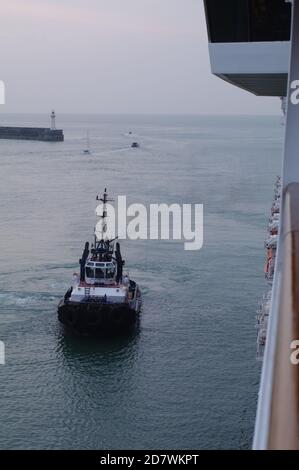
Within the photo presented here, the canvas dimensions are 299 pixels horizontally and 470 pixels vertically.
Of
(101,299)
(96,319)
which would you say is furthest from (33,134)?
(96,319)

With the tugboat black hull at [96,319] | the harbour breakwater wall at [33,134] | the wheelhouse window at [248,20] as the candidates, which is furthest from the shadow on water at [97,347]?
the harbour breakwater wall at [33,134]

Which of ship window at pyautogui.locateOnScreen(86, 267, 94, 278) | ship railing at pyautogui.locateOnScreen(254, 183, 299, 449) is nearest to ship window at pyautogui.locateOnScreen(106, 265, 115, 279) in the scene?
ship window at pyautogui.locateOnScreen(86, 267, 94, 278)

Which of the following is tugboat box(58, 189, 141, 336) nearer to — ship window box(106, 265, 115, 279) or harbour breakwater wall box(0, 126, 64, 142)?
ship window box(106, 265, 115, 279)

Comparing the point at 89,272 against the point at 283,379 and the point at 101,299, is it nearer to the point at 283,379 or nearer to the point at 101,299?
the point at 101,299

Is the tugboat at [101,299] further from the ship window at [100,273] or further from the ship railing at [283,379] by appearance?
the ship railing at [283,379]
